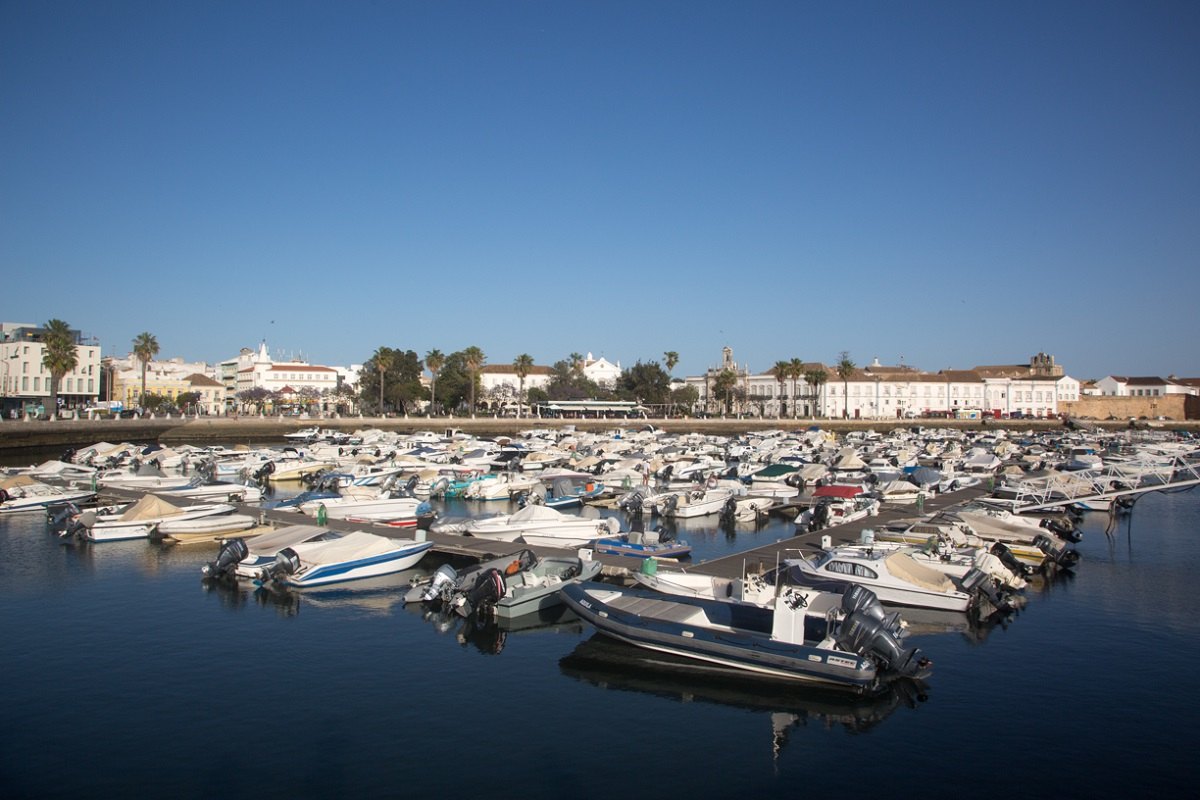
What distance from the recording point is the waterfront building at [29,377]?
10469cm

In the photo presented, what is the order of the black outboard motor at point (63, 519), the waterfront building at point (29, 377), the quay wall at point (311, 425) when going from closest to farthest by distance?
the black outboard motor at point (63, 519) → the quay wall at point (311, 425) → the waterfront building at point (29, 377)

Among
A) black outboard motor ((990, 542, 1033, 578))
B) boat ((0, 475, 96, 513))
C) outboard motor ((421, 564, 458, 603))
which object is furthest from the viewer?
boat ((0, 475, 96, 513))

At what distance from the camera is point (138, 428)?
311 feet

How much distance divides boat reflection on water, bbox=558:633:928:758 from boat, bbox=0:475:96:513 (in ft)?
116

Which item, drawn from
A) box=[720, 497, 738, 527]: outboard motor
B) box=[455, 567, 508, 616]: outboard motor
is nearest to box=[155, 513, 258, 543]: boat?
box=[455, 567, 508, 616]: outboard motor

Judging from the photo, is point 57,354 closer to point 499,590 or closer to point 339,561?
point 339,561

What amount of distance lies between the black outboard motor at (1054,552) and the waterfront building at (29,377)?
106 meters

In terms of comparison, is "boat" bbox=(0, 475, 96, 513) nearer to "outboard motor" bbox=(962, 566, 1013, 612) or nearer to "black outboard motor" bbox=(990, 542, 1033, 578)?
A: "outboard motor" bbox=(962, 566, 1013, 612)

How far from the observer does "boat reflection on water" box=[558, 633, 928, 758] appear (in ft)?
60.3

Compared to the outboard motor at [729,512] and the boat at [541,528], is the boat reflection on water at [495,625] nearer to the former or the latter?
the boat at [541,528]

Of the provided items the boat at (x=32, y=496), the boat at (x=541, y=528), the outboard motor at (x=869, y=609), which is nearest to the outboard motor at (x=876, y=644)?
the outboard motor at (x=869, y=609)

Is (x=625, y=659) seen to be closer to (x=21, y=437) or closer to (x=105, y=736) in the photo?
(x=105, y=736)

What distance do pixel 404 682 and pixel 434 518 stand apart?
20128mm

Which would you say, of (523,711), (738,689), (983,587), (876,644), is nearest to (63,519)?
(523,711)
